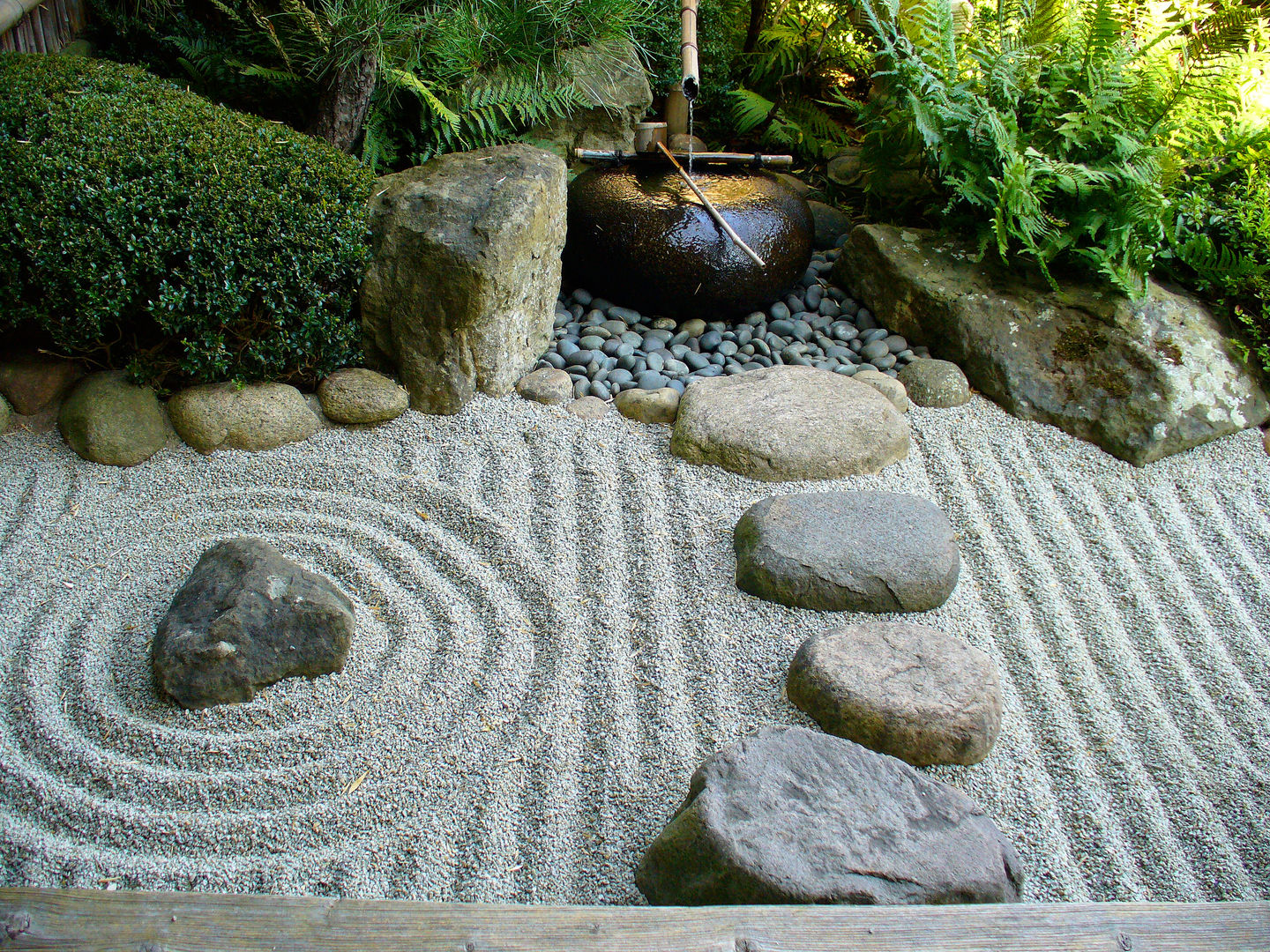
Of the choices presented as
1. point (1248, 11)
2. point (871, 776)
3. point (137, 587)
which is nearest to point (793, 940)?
point (871, 776)

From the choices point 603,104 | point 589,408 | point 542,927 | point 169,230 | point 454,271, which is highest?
point 603,104

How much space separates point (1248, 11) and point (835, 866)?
15.4 feet

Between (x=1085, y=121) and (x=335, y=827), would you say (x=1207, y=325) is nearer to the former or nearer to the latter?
(x=1085, y=121)

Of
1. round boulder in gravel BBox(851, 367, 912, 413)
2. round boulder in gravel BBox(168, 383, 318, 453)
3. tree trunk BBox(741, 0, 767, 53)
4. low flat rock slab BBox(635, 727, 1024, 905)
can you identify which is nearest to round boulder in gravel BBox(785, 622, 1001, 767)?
low flat rock slab BBox(635, 727, 1024, 905)

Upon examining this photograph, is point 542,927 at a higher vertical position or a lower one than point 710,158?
lower

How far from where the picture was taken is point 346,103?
397 cm

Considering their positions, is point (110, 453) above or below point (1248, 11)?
below

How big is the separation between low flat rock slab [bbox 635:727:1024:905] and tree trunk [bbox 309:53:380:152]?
3.52 meters

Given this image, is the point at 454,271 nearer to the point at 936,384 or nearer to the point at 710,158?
the point at 710,158

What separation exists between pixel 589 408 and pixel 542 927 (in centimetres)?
250

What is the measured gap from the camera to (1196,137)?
12.3 ft

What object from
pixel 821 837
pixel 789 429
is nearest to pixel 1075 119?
pixel 789 429

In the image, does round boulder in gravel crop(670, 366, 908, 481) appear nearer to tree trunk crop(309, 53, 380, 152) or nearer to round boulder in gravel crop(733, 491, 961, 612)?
round boulder in gravel crop(733, 491, 961, 612)

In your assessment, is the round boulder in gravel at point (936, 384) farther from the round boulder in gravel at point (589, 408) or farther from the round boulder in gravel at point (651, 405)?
the round boulder in gravel at point (589, 408)
